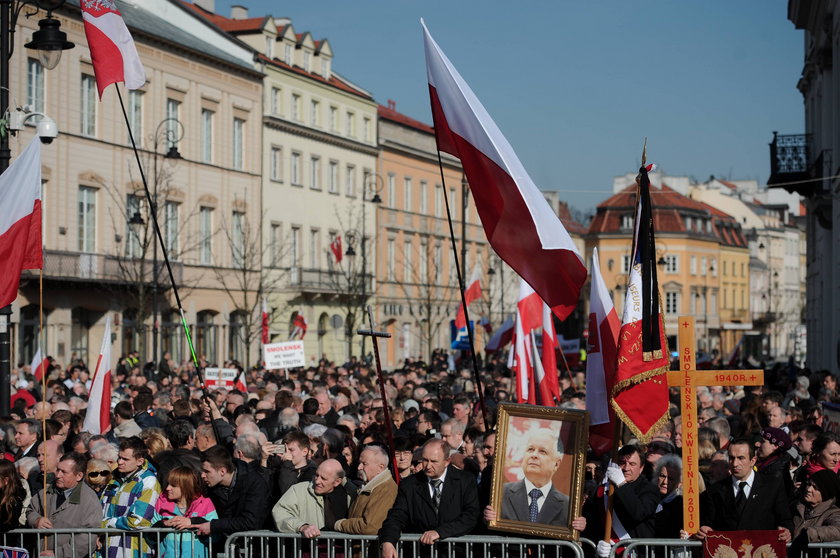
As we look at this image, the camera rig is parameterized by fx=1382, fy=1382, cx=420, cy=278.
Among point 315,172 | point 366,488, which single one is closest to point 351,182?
point 315,172

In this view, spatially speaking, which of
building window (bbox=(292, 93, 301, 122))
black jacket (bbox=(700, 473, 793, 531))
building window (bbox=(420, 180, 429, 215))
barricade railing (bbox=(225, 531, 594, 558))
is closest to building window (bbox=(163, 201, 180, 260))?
building window (bbox=(292, 93, 301, 122))

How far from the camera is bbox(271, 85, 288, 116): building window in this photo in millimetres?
58619

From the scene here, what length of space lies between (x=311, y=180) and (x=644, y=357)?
5434 centimetres

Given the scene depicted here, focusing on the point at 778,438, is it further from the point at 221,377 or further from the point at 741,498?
the point at 221,377

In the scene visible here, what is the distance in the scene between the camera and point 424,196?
242 feet

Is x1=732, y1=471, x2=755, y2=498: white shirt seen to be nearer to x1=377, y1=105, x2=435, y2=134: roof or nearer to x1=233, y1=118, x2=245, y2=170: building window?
x1=233, y1=118, x2=245, y2=170: building window

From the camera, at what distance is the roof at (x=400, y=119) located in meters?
70.6

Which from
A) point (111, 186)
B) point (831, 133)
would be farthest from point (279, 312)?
point (831, 133)

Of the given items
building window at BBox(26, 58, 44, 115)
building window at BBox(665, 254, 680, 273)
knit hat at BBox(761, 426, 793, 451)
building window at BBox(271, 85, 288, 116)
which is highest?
building window at BBox(271, 85, 288, 116)

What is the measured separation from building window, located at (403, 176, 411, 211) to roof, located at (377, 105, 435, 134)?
291 centimetres

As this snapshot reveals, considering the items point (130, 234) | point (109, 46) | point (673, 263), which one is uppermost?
point (673, 263)

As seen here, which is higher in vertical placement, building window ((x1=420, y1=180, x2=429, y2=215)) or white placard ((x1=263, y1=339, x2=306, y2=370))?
building window ((x1=420, y1=180, x2=429, y2=215))

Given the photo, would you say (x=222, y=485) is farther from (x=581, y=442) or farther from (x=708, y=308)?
(x=708, y=308)

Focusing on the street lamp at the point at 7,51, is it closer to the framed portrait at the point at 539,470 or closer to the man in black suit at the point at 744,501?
the framed portrait at the point at 539,470
